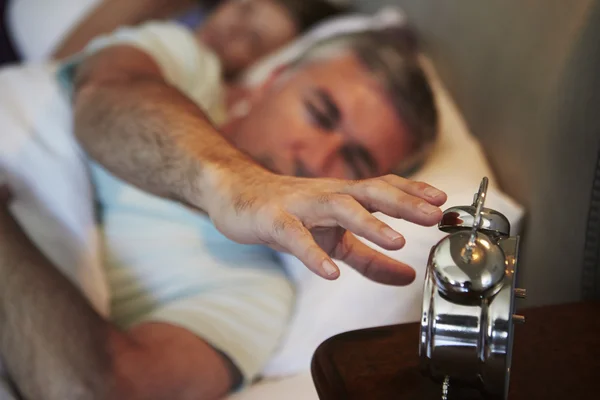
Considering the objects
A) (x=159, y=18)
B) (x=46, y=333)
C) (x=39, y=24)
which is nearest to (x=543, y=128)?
(x=46, y=333)

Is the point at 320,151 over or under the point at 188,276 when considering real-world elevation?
over

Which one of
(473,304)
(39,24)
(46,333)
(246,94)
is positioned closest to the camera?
(473,304)

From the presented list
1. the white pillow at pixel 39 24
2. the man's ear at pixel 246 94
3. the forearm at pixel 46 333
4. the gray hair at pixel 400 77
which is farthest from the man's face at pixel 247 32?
the forearm at pixel 46 333

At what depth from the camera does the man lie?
52 cm

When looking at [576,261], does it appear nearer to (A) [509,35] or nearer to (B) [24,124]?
(A) [509,35]

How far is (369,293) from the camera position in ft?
2.26

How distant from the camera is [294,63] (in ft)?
3.42

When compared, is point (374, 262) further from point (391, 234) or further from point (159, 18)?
point (159, 18)

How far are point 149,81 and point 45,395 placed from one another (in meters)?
0.48

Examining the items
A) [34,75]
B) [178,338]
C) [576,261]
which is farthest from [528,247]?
[34,75]

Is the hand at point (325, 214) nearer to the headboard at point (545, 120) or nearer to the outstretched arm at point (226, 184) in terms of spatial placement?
the outstretched arm at point (226, 184)

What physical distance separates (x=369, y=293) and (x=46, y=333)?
378 millimetres

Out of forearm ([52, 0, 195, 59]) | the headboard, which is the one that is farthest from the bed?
forearm ([52, 0, 195, 59])

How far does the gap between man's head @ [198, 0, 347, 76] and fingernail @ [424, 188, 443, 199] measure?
3.34 feet
